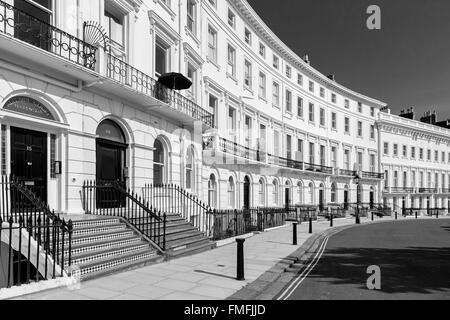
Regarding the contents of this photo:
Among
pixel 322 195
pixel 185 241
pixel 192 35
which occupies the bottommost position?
pixel 322 195

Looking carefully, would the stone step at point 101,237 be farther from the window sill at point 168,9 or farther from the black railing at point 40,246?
the window sill at point 168,9

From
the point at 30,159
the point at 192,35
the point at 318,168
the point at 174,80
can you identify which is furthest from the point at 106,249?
the point at 318,168

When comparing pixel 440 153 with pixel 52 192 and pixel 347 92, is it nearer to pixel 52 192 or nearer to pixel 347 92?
pixel 347 92

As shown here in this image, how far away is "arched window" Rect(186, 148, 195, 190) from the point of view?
15836 mm

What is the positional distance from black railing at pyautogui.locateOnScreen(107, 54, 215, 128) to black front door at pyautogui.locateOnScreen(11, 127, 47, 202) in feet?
9.35

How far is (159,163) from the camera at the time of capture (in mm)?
13625

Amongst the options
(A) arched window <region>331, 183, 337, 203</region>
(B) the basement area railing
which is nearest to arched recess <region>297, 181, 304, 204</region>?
(A) arched window <region>331, 183, 337, 203</region>

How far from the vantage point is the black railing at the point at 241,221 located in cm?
1402

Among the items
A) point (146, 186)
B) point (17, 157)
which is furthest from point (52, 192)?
point (146, 186)

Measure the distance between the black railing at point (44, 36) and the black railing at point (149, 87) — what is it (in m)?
0.91

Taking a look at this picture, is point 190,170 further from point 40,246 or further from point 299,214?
point 299,214

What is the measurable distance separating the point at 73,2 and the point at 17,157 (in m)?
4.59

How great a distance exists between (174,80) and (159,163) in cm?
323

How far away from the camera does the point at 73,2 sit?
968cm
